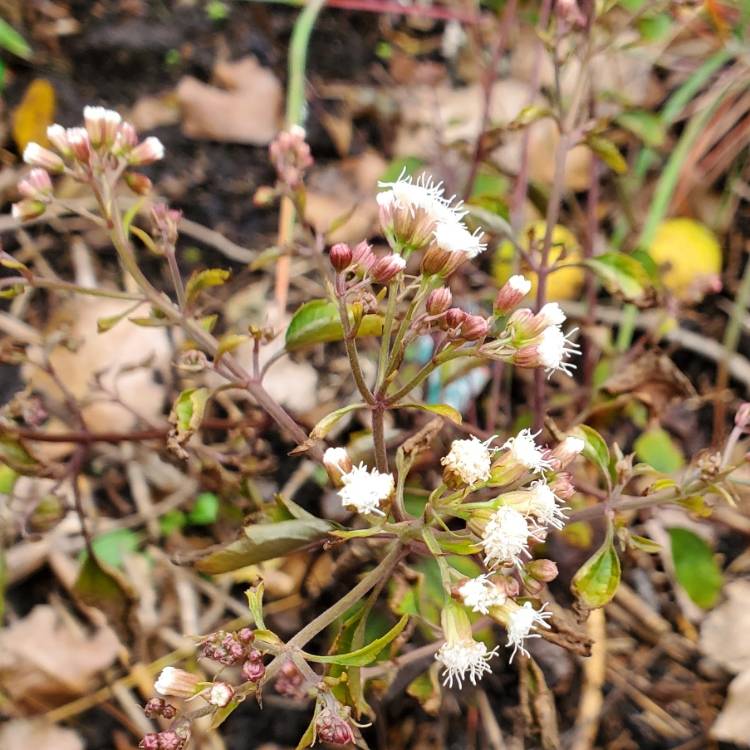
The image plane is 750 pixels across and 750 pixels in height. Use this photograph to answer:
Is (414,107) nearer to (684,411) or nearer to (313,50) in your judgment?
(313,50)

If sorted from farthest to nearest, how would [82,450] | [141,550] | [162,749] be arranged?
[141,550], [82,450], [162,749]

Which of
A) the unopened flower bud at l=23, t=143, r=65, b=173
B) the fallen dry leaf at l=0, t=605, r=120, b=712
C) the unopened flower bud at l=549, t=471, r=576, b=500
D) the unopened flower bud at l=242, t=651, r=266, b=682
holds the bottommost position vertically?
the fallen dry leaf at l=0, t=605, r=120, b=712

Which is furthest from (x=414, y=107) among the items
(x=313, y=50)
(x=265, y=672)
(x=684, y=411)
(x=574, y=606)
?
(x=265, y=672)

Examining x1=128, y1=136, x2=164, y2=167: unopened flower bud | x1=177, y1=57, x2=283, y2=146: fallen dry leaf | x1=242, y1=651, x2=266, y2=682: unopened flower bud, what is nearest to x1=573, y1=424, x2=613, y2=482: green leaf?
x1=242, y1=651, x2=266, y2=682: unopened flower bud

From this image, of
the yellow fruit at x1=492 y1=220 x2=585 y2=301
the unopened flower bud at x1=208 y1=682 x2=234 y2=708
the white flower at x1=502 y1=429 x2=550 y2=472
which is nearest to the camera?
the unopened flower bud at x1=208 y1=682 x2=234 y2=708

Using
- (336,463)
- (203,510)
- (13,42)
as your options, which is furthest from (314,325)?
(13,42)

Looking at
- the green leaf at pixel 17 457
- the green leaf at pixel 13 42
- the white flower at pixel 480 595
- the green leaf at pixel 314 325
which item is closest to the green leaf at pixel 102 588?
the green leaf at pixel 17 457

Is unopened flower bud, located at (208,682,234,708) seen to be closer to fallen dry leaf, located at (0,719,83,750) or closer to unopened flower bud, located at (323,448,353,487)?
unopened flower bud, located at (323,448,353,487)
